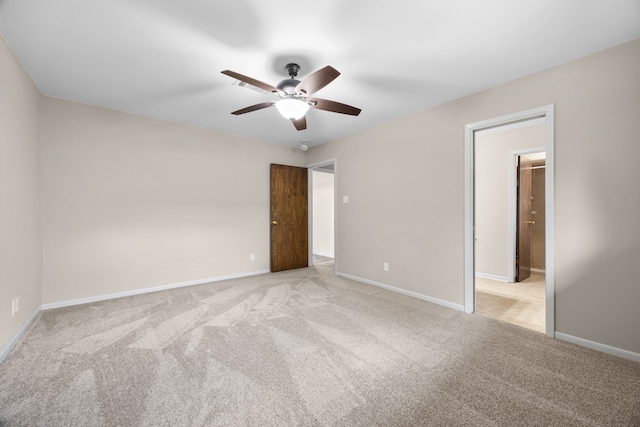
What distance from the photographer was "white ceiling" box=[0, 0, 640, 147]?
1729mm

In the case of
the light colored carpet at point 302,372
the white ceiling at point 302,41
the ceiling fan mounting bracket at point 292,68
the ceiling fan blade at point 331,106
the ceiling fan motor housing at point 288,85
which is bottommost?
the light colored carpet at point 302,372

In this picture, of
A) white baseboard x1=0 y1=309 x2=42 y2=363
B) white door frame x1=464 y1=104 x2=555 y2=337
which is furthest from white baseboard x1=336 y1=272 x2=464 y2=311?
white baseboard x1=0 y1=309 x2=42 y2=363

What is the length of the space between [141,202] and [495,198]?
5571 millimetres

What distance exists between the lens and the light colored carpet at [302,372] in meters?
1.51

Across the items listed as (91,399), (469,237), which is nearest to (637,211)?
(469,237)

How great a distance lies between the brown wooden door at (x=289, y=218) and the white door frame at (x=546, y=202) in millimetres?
3115

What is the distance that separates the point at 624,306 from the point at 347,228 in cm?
319

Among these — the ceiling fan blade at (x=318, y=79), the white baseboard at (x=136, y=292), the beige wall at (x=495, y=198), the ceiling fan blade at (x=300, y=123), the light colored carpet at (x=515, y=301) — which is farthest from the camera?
the beige wall at (x=495, y=198)

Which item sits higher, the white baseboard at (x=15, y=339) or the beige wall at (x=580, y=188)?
the beige wall at (x=580, y=188)

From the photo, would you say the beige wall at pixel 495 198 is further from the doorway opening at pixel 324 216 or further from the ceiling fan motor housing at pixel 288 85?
the ceiling fan motor housing at pixel 288 85

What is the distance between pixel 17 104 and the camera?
7.67ft

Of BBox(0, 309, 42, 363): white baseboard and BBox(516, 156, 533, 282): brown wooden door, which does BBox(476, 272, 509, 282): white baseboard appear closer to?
BBox(516, 156, 533, 282): brown wooden door

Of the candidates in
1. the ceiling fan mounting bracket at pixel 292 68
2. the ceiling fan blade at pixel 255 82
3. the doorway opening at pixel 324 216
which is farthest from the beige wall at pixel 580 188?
the doorway opening at pixel 324 216

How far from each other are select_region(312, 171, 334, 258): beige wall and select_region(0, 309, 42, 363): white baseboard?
5.34 meters
